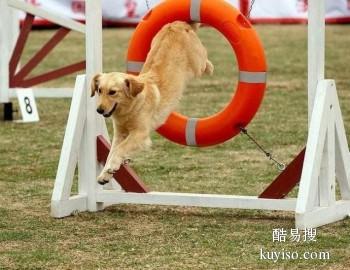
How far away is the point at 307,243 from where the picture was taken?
19.2 ft

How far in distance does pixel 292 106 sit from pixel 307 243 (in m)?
5.74

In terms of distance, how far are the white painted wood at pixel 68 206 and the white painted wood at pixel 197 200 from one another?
0.10 m

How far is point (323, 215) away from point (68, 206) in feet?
4.76

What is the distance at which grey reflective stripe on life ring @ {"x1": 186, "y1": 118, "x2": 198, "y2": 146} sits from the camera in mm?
6660

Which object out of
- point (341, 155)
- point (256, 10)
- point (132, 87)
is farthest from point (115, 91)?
point (256, 10)

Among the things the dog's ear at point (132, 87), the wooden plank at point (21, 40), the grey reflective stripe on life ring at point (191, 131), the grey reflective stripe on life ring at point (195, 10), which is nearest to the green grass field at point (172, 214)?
the grey reflective stripe on life ring at point (191, 131)

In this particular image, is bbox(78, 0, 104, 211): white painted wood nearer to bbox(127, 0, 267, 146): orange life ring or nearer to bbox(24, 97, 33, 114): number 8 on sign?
bbox(127, 0, 267, 146): orange life ring

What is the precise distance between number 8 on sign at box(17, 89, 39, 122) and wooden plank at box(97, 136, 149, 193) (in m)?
4.01

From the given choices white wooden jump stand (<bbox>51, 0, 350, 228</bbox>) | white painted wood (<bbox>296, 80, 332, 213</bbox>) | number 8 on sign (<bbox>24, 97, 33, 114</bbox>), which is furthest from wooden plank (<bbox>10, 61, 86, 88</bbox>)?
white painted wood (<bbox>296, 80, 332, 213</bbox>)

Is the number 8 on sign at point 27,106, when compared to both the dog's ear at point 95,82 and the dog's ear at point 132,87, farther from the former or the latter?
the dog's ear at point 132,87

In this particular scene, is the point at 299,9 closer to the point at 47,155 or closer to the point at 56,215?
the point at 47,155

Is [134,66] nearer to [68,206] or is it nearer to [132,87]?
[132,87]

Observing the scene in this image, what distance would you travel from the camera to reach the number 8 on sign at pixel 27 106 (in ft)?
35.4

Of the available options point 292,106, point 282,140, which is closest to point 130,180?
point 282,140
